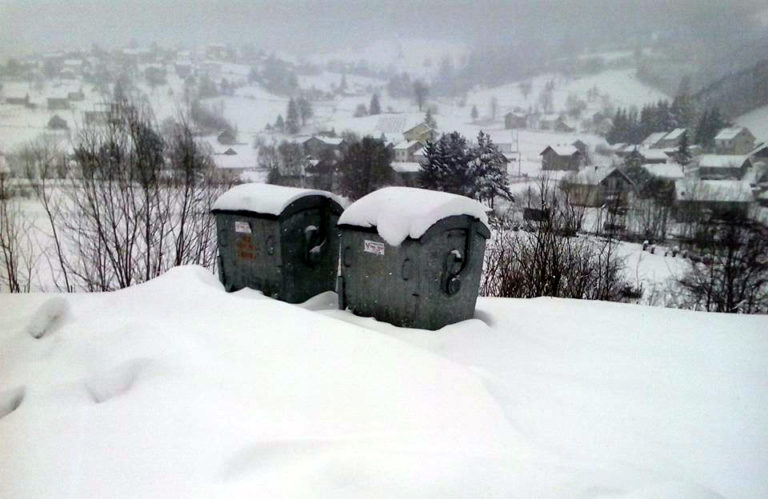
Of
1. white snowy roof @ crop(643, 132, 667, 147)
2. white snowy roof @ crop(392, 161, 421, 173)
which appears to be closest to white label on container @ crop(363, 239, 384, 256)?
white snowy roof @ crop(643, 132, 667, 147)

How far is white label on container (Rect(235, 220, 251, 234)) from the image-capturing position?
5.13 meters

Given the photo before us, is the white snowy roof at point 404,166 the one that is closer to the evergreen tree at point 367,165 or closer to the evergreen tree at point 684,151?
the evergreen tree at point 367,165

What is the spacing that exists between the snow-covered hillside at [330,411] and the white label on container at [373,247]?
90cm

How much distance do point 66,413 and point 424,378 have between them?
61.4 inches

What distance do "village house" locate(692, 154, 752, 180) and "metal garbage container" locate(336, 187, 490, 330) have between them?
1.92 m

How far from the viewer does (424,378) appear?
94.8 inches

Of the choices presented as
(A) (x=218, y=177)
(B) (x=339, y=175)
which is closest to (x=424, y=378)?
(A) (x=218, y=177)

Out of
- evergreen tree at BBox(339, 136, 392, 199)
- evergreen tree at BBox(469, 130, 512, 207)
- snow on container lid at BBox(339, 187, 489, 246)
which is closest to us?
snow on container lid at BBox(339, 187, 489, 246)

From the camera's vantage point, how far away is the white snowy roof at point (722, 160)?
1626 mm

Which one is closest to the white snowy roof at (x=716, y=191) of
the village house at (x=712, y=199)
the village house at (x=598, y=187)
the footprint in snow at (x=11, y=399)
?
the village house at (x=712, y=199)

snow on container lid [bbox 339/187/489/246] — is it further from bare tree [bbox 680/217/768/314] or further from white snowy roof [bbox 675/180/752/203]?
bare tree [bbox 680/217/768/314]

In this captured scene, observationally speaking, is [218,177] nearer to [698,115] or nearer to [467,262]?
[467,262]

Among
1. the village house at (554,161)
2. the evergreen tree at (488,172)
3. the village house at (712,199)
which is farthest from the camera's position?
the evergreen tree at (488,172)

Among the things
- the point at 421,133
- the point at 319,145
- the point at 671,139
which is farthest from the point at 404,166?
the point at 671,139
